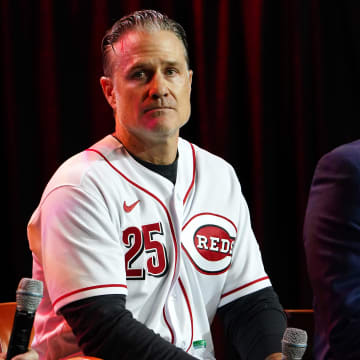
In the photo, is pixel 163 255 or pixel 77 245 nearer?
pixel 77 245

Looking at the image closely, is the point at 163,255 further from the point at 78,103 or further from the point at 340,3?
the point at 340,3

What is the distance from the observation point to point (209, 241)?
2051mm

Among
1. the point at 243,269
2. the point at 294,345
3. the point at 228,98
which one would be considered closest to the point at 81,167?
the point at 243,269

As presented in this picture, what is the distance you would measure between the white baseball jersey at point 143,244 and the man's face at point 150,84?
0.37ft

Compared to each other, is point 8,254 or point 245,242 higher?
point 245,242

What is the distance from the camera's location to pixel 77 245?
1.77m

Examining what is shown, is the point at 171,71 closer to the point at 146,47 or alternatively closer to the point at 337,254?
the point at 146,47

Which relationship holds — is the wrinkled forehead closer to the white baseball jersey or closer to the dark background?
the white baseball jersey

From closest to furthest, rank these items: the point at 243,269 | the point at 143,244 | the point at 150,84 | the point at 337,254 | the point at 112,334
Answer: the point at 337,254
the point at 112,334
the point at 143,244
the point at 150,84
the point at 243,269

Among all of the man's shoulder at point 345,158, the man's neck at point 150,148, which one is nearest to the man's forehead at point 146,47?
the man's neck at point 150,148

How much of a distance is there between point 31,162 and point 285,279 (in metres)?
1.36

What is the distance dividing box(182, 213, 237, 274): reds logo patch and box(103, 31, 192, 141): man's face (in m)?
0.28

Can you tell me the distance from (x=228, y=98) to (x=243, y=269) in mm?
1365

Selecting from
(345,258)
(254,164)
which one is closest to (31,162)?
(254,164)
